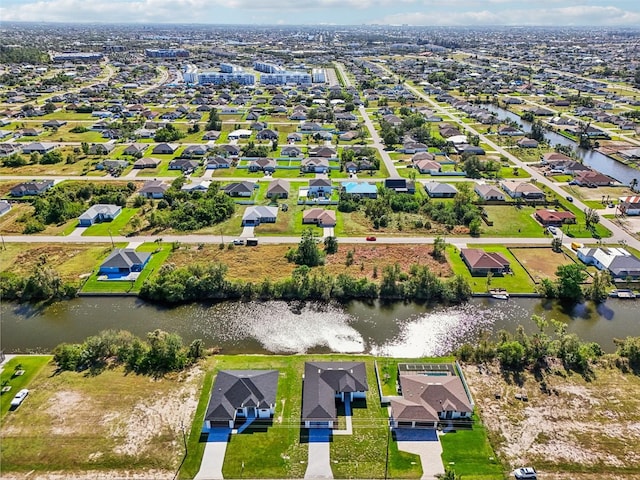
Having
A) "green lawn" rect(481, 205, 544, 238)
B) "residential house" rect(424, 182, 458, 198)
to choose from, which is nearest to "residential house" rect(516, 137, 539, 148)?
"residential house" rect(424, 182, 458, 198)

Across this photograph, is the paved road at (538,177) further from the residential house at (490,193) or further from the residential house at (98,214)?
the residential house at (98,214)

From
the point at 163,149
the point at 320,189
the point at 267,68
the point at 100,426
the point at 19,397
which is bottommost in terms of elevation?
the point at 100,426

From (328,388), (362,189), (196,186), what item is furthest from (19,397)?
(362,189)

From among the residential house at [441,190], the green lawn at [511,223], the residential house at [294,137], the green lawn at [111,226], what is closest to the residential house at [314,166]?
the residential house at [294,137]

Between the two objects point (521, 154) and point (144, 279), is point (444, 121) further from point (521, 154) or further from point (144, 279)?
point (144, 279)

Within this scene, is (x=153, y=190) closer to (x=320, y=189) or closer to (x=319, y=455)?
(x=320, y=189)

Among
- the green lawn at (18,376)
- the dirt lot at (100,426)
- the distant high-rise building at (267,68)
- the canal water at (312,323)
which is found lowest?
the canal water at (312,323)
